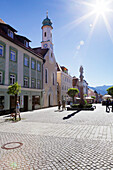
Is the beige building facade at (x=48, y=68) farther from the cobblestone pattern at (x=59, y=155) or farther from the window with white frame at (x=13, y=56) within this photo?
the cobblestone pattern at (x=59, y=155)

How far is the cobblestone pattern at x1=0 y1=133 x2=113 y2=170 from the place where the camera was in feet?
12.3

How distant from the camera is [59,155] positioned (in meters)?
4.48

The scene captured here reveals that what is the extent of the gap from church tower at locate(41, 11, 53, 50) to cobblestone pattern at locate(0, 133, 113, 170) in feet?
107

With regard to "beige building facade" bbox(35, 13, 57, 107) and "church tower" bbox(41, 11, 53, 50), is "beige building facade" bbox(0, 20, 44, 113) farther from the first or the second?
"church tower" bbox(41, 11, 53, 50)

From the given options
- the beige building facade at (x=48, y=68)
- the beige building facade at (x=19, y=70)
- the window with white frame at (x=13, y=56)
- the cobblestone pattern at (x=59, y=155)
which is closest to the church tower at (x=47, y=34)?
the beige building facade at (x=48, y=68)

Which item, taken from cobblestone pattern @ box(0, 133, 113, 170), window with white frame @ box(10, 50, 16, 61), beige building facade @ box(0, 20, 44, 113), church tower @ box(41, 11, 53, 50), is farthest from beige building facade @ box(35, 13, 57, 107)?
cobblestone pattern @ box(0, 133, 113, 170)

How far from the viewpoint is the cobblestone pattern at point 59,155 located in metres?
3.76

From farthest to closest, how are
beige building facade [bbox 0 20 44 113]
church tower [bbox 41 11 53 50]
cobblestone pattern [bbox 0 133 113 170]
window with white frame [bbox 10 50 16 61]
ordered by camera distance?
church tower [bbox 41 11 53 50] → window with white frame [bbox 10 50 16 61] → beige building facade [bbox 0 20 44 113] → cobblestone pattern [bbox 0 133 113 170]

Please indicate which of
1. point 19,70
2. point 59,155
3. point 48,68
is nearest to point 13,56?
point 19,70

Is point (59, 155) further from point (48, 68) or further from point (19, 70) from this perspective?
point (48, 68)

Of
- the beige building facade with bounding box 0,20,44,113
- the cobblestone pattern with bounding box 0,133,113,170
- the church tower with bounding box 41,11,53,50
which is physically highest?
the church tower with bounding box 41,11,53,50

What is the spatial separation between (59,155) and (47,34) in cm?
3539

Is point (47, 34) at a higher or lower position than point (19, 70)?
higher

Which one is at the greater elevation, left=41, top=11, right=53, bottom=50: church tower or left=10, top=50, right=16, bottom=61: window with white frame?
left=41, top=11, right=53, bottom=50: church tower
